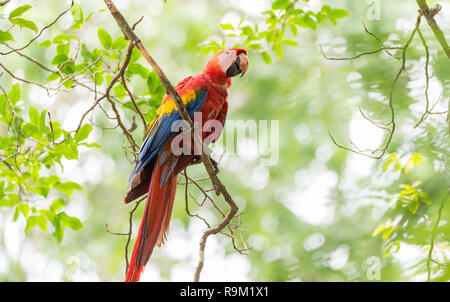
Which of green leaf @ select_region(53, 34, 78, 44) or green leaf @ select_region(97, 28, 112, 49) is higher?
green leaf @ select_region(97, 28, 112, 49)

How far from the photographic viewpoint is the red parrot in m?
1.83

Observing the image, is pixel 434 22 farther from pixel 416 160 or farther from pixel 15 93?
pixel 15 93

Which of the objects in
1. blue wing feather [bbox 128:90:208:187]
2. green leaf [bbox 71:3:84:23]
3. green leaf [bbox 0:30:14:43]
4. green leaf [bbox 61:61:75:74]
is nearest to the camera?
green leaf [bbox 0:30:14:43]

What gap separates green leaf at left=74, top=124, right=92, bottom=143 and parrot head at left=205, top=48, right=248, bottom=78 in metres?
0.69

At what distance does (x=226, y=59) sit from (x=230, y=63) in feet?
0.08

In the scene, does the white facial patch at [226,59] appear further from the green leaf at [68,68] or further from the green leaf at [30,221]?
the green leaf at [30,221]

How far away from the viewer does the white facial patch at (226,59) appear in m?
2.15

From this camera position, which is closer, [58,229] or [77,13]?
[77,13]

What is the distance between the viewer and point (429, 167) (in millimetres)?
1838

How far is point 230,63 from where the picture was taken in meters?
2.15

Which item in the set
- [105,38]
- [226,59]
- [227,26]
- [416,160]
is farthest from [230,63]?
[416,160]

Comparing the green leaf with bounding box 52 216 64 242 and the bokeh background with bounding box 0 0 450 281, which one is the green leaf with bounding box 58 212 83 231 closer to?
the green leaf with bounding box 52 216 64 242

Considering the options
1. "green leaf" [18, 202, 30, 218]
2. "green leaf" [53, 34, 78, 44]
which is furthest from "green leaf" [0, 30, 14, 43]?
"green leaf" [18, 202, 30, 218]
